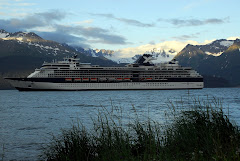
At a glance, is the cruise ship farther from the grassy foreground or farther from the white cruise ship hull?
the grassy foreground

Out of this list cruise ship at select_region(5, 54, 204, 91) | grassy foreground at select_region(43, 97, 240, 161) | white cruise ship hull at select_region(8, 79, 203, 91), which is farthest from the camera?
cruise ship at select_region(5, 54, 204, 91)

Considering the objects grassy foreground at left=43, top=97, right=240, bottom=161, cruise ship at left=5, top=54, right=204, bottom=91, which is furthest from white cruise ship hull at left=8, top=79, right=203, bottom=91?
grassy foreground at left=43, top=97, right=240, bottom=161

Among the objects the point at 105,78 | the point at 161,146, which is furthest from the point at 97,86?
the point at 161,146

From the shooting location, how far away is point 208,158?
9.70 metres

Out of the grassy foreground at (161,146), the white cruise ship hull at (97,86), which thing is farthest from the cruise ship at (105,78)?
the grassy foreground at (161,146)

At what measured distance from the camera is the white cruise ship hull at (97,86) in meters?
111

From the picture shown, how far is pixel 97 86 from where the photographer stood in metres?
118

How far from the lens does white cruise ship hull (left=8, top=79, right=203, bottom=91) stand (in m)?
111

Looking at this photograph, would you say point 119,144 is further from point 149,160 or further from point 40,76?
point 40,76

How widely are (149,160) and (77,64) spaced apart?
115629mm

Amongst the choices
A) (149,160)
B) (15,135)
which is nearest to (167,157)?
(149,160)

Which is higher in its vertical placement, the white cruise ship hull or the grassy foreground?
the grassy foreground

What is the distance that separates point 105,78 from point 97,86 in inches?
176

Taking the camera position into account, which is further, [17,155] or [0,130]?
[0,130]
